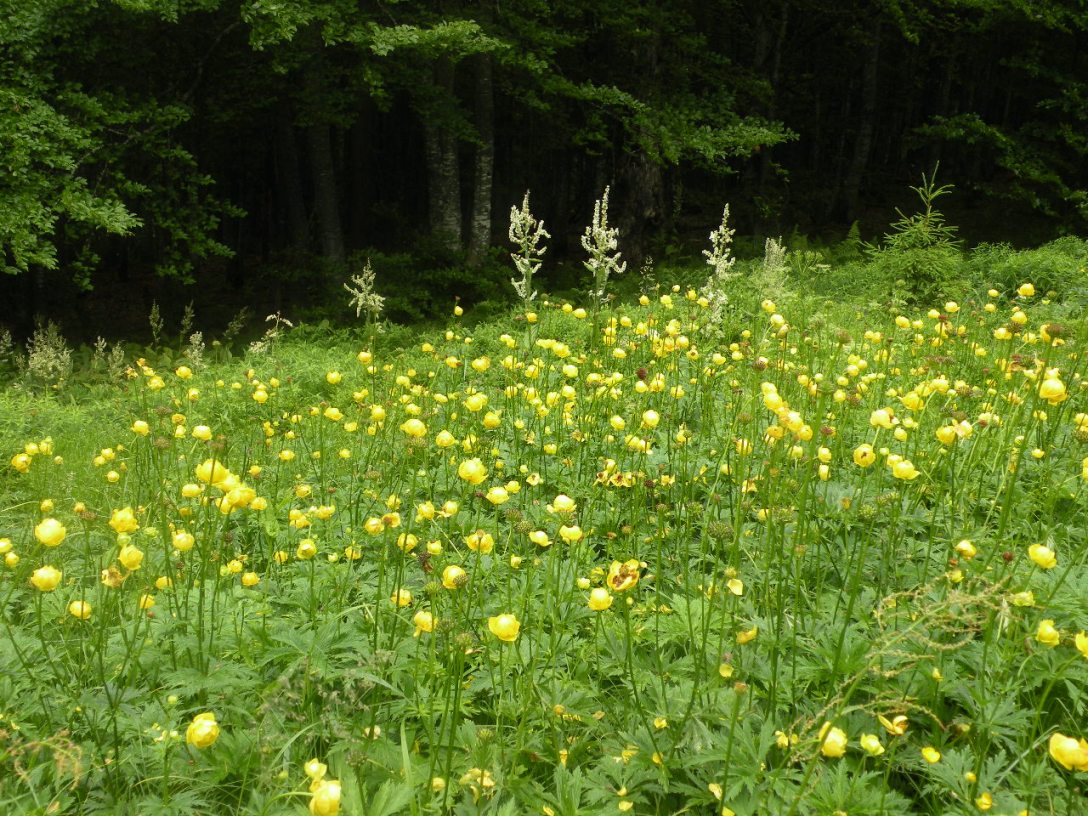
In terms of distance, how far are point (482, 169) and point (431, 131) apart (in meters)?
0.97

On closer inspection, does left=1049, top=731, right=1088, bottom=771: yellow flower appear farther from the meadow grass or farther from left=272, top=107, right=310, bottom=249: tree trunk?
left=272, top=107, right=310, bottom=249: tree trunk

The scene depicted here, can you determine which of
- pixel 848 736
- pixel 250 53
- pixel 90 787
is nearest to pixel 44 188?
pixel 250 53

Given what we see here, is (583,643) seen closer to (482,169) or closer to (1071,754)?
(1071,754)

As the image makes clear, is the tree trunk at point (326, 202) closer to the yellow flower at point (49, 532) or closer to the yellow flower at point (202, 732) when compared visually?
the yellow flower at point (49, 532)

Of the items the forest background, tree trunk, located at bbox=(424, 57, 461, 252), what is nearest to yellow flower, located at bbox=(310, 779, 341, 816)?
the forest background

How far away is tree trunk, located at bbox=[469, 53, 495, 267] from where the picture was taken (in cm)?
1130

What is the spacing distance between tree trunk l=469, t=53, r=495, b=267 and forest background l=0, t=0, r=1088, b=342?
0.12 feet

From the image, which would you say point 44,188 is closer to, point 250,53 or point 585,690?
point 250,53

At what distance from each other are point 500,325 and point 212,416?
2984 millimetres

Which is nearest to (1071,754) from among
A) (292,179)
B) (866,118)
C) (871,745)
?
(871,745)

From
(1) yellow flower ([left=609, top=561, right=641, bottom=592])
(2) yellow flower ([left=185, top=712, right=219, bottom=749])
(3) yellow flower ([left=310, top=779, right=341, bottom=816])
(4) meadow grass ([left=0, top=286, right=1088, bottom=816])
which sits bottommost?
(4) meadow grass ([left=0, top=286, right=1088, bottom=816])

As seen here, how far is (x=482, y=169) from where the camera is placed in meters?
11.5

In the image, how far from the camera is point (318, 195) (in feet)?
37.8

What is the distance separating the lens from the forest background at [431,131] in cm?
869
